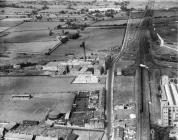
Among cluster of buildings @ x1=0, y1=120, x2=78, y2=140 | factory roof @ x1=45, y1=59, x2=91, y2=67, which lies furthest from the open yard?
factory roof @ x1=45, y1=59, x2=91, y2=67

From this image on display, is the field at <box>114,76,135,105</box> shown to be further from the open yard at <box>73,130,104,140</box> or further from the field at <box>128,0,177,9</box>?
the field at <box>128,0,177,9</box>

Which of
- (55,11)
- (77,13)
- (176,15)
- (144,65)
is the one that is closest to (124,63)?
(144,65)

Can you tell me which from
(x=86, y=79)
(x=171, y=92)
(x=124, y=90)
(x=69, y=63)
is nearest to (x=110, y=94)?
(x=124, y=90)

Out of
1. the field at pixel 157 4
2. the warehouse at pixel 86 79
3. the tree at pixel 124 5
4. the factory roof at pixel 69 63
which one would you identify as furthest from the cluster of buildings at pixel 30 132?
the field at pixel 157 4

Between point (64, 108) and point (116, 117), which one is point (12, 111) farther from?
point (116, 117)

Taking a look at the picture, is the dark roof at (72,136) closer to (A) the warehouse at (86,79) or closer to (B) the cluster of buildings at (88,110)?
(B) the cluster of buildings at (88,110)

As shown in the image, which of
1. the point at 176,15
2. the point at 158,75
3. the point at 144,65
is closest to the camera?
the point at 158,75

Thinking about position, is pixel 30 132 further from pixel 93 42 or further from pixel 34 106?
pixel 93 42

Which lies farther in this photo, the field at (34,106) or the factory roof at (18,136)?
the field at (34,106)
